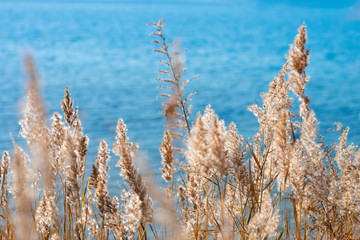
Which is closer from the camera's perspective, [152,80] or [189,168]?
[189,168]

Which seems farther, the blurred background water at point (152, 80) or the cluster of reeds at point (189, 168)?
the blurred background water at point (152, 80)

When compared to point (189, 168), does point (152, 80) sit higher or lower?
higher

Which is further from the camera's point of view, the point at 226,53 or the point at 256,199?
the point at 226,53

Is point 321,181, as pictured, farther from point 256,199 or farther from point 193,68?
point 193,68

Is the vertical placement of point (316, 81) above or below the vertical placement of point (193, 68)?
below

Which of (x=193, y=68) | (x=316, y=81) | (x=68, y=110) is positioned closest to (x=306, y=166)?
(x=68, y=110)

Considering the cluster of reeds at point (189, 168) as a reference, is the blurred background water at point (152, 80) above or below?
above

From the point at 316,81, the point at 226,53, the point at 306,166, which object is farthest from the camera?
the point at 226,53

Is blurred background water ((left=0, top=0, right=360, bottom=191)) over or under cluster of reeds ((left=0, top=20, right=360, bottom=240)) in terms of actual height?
over

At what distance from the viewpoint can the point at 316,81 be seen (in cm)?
1382

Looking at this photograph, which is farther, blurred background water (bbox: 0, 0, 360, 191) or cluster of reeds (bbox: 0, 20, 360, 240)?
blurred background water (bbox: 0, 0, 360, 191)

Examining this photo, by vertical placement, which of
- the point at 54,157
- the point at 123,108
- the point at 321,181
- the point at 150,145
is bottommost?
the point at 321,181

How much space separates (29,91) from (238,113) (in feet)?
27.2

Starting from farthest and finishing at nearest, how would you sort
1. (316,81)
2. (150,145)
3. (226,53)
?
1. (226,53)
2. (316,81)
3. (150,145)
